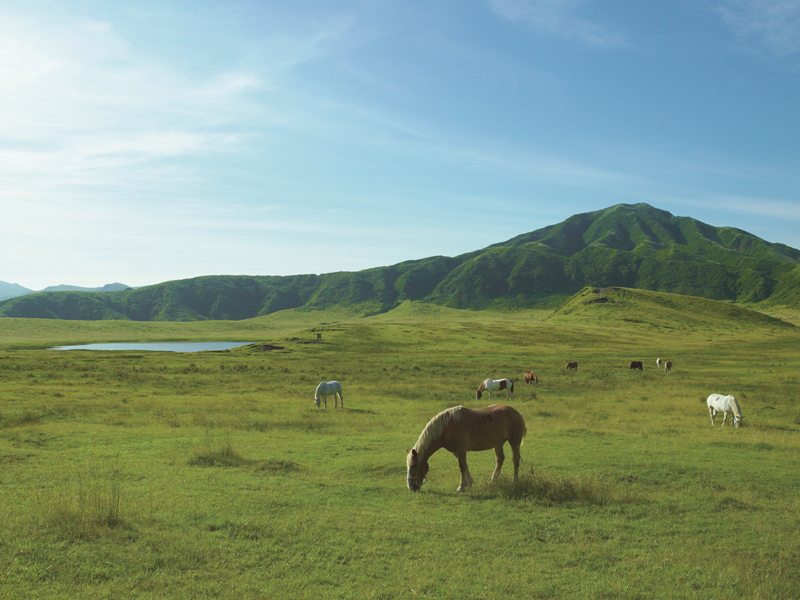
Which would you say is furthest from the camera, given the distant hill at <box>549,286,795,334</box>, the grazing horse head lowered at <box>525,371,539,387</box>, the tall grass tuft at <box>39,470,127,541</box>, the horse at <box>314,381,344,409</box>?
the distant hill at <box>549,286,795,334</box>

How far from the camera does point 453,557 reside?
9.08m

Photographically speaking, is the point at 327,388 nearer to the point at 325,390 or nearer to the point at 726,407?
the point at 325,390

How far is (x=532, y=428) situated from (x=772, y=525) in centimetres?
1353

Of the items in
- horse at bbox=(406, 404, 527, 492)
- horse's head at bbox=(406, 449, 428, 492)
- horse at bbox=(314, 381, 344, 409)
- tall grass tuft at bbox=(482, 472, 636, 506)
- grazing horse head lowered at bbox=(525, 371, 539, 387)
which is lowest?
grazing horse head lowered at bbox=(525, 371, 539, 387)

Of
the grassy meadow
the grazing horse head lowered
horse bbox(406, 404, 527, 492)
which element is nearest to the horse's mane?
horse bbox(406, 404, 527, 492)

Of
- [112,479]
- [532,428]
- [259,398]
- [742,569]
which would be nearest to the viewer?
[742,569]

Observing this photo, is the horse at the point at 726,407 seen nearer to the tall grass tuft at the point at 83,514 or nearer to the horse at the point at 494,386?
the horse at the point at 494,386

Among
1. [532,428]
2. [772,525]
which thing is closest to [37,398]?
[532,428]

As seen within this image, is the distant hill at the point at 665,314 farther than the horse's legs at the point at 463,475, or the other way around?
the distant hill at the point at 665,314

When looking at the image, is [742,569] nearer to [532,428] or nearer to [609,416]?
[532,428]

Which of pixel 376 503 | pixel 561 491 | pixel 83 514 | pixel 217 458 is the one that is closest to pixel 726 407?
pixel 561 491

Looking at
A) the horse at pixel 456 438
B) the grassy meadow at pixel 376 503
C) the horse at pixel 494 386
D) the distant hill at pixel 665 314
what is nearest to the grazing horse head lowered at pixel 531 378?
the horse at pixel 494 386

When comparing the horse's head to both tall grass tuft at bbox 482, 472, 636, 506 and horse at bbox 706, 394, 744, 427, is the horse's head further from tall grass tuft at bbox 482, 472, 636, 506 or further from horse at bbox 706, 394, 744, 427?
horse at bbox 706, 394, 744, 427

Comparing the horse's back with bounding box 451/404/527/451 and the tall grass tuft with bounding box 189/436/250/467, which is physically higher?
the horse's back with bounding box 451/404/527/451
